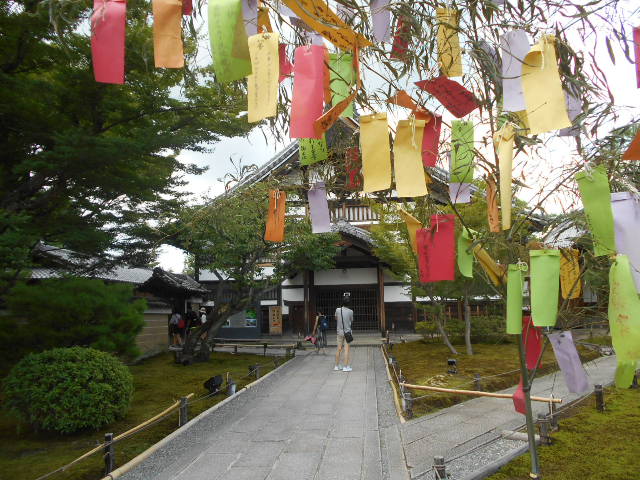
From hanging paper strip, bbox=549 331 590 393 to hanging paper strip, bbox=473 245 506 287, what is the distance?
52cm

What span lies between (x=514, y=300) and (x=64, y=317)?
6435 mm

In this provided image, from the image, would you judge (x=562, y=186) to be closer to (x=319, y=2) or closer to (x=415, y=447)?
(x=319, y=2)

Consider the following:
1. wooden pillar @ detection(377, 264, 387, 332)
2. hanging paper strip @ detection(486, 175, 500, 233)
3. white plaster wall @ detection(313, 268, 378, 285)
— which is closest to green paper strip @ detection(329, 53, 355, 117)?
hanging paper strip @ detection(486, 175, 500, 233)

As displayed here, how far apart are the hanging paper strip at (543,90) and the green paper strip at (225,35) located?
1251 millimetres

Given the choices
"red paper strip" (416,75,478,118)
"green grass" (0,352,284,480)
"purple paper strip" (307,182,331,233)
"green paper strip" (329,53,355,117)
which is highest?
"green paper strip" (329,53,355,117)

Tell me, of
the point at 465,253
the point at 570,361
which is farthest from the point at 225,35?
the point at 570,361

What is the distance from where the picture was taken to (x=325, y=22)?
1.81m

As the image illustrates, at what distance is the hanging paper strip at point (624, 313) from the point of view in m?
1.66

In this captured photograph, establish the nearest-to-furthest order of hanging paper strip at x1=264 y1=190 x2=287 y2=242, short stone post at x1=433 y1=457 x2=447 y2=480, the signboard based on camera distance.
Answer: hanging paper strip at x1=264 y1=190 x2=287 y2=242
short stone post at x1=433 y1=457 x2=447 y2=480
the signboard

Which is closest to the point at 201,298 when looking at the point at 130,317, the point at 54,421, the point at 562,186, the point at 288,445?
the point at 130,317

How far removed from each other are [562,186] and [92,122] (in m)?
6.75

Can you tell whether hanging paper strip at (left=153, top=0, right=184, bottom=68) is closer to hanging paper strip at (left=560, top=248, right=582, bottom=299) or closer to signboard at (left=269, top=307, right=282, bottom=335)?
hanging paper strip at (left=560, top=248, right=582, bottom=299)

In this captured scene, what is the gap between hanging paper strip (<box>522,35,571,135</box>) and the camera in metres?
1.80

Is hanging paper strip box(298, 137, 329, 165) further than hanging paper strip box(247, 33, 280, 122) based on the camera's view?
Yes
